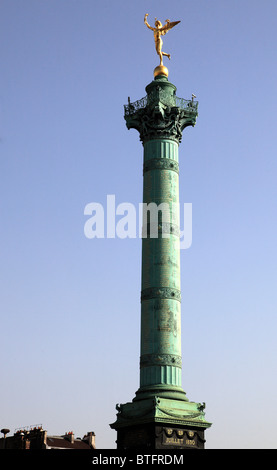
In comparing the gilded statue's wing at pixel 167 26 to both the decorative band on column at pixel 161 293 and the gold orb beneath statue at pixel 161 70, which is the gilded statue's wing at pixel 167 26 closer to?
the gold orb beneath statue at pixel 161 70

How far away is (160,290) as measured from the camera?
4838 cm

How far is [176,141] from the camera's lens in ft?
177

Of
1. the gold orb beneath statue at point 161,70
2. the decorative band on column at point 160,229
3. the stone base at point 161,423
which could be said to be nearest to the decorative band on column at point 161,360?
the stone base at point 161,423

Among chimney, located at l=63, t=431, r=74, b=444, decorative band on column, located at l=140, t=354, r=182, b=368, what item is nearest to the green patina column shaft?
decorative band on column, located at l=140, t=354, r=182, b=368

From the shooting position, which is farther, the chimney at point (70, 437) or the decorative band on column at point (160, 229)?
the chimney at point (70, 437)

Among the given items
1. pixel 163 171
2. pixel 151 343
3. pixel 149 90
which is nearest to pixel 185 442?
pixel 151 343

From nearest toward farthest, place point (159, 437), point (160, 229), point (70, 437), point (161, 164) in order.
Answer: point (159, 437) → point (160, 229) → point (161, 164) → point (70, 437)

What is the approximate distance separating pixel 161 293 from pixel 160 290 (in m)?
0.26

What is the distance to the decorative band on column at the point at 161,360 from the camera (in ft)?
152

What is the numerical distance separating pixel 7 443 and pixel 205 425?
29.2m

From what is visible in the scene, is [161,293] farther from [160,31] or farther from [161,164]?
[160,31]

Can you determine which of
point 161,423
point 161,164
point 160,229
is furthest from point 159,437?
point 161,164

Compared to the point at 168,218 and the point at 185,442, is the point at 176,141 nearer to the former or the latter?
the point at 168,218

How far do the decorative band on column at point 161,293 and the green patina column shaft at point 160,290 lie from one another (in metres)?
0.07
